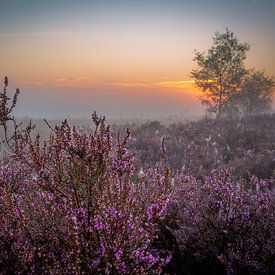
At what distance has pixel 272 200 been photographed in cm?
498

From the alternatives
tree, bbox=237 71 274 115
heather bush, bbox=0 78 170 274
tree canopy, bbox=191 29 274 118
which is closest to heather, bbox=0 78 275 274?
heather bush, bbox=0 78 170 274

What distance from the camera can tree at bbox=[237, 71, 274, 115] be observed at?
49125mm

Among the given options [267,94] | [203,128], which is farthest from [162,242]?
[267,94]

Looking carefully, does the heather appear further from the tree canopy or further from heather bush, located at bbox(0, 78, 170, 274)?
the tree canopy

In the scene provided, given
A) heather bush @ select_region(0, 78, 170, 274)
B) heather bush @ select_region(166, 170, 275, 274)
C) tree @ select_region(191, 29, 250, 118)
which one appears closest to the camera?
heather bush @ select_region(0, 78, 170, 274)

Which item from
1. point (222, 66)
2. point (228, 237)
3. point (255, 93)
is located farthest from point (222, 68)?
point (228, 237)

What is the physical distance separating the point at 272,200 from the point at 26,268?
3.36 meters

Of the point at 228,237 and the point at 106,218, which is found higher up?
the point at 106,218

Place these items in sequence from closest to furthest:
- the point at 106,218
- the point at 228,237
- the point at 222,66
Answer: the point at 106,218
the point at 228,237
the point at 222,66

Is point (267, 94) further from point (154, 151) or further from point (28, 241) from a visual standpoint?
point (28, 241)

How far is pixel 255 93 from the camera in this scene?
5025 centimetres

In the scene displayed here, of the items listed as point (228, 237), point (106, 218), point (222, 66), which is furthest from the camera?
point (222, 66)

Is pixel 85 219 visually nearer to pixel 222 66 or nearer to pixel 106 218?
pixel 106 218

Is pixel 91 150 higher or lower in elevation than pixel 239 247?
higher
